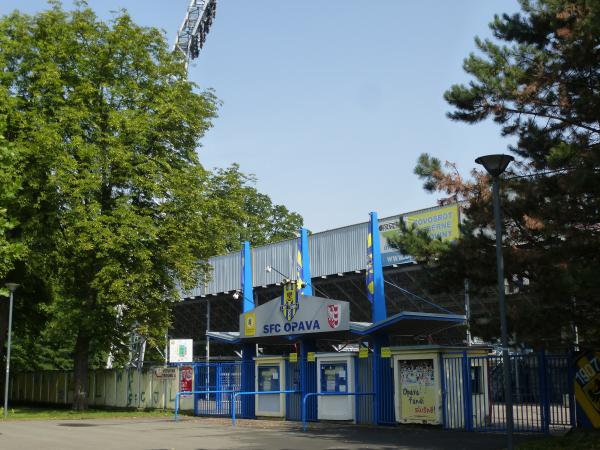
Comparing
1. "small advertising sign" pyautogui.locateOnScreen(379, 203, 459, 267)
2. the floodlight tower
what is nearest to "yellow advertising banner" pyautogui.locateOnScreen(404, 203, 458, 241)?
"small advertising sign" pyautogui.locateOnScreen(379, 203, 459, 267)

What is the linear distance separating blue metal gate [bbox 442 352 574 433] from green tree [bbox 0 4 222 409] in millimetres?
13660

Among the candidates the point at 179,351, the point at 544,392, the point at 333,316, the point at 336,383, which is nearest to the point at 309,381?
the point at 336,383

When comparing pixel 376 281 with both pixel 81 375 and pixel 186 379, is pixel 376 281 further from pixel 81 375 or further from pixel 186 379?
pixel 81 375

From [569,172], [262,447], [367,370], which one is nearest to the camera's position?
A: [569,172]

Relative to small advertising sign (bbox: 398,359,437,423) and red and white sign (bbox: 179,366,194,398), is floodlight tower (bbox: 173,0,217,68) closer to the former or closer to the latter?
red and white sign (bbox: 179,366,194,398)

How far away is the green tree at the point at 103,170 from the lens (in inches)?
1131

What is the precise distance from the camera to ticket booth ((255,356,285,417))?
80.3 feet

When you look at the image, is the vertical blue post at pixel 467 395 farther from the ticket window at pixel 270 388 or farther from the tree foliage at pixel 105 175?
the tree foliage at pixel 105 175

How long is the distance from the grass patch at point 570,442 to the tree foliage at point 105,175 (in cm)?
1745

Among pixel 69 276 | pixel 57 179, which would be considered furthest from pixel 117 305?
pixel 57 179

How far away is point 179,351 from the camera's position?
2852 cm

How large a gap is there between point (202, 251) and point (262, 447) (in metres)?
17.2

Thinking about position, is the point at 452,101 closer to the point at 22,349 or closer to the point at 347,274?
the point at 347,274

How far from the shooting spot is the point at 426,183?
59.8ft
